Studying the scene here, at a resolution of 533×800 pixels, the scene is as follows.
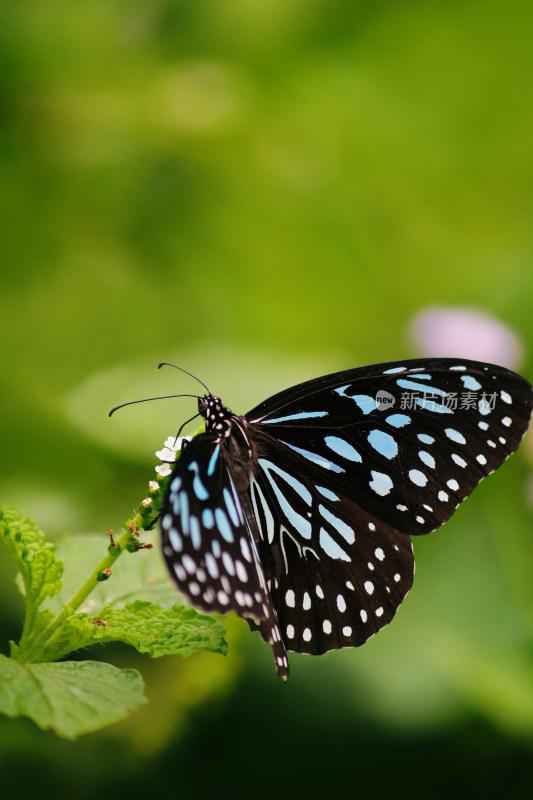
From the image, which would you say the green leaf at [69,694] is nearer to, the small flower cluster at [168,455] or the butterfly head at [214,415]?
the small flower cluster at [168,455]

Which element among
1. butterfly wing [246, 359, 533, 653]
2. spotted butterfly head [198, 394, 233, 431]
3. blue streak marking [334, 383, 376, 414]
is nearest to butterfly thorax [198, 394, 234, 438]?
spotted butterfly head [198, 394, 233, 431]

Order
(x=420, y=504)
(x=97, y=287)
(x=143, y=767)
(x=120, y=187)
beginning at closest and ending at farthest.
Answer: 1. (x=420, y=504)
2. (x=143, y=767)
3. (x=97, y=287)
4. (x=120, y=187)

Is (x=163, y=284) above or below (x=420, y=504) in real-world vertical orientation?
above

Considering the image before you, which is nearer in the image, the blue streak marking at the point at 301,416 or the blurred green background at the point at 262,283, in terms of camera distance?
the blue streak marking at the point at 301,416

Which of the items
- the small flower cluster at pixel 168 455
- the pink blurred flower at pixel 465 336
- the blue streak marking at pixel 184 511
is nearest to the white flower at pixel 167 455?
the small flower cluster at pixel 168 455

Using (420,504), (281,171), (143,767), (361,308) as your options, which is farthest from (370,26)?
(143,767)

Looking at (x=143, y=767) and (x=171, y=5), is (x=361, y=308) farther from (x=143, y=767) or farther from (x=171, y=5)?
(x=143, y=767)

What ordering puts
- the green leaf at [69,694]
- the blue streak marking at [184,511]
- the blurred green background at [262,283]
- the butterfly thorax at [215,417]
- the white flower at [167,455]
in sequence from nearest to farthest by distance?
1. the green leaf at [69,694]
2. the blue streak marking at [184,511]
3. the white flower at [167,455]
4. the butterfly thorax at [215,417]
5. the blurred green background at [262,283]
